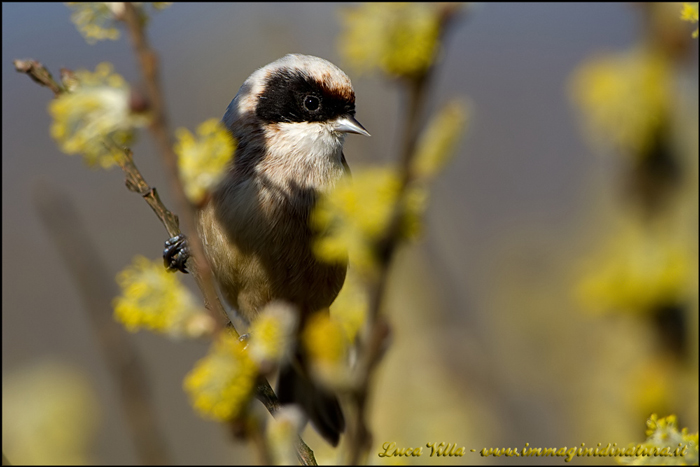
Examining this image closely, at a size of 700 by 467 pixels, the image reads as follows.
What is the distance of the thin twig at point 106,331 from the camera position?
3.80 feet

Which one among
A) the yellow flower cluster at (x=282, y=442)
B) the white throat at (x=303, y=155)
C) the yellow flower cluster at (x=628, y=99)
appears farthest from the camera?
the white throat at (x=303, y=155)

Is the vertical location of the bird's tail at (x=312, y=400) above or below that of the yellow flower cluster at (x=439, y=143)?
below

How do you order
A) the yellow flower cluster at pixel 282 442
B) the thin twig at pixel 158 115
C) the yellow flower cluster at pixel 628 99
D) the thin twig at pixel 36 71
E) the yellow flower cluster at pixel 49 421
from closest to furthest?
the thin twig at pixel 158 115 < the yellow flower cluster at pixel 282 442 < the thin twig at pixel 36 71 < the yellow flower cluster at pixel 49 421 < the yellow flower cluster at pixel 628 99

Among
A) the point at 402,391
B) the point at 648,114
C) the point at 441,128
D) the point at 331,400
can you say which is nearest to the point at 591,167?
the point at 648,114

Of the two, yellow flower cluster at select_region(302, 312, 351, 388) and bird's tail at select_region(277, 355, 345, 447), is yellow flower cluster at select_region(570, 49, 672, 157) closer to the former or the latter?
yellow flower cluster at select_region(302, 312, 351, 388)

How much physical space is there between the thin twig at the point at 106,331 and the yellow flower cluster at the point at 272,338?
208mm

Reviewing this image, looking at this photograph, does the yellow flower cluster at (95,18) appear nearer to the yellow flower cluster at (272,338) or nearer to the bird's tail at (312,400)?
the yellow flower cluster at (272,338)

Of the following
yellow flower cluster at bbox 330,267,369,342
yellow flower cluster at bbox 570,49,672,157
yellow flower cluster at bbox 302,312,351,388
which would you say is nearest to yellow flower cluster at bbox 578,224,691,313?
yellow flower cluster at bbox 570,49,672,157

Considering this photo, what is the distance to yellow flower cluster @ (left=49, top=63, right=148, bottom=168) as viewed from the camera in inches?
44.5

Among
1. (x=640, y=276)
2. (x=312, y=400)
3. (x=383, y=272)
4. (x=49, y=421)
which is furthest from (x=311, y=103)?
(x=383, y=272)

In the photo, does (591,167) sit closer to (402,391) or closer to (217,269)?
(402,391)

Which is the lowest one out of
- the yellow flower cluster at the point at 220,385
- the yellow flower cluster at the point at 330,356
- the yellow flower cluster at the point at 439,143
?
the yellow flower cluster at the point at 330,356

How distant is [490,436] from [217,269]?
68.0 inches

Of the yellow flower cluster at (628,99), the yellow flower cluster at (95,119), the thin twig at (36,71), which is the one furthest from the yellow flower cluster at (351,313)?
the yellow flower cluster at (628,99)
